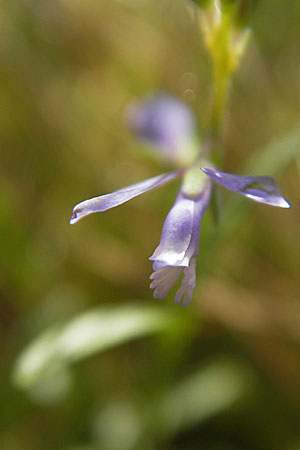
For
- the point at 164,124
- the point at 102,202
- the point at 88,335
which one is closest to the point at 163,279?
the point at 102,202

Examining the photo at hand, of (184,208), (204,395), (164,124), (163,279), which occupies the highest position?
(164,124)

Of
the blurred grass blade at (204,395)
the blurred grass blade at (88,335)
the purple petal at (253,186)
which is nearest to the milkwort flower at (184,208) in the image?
the purple petal at (253,186)

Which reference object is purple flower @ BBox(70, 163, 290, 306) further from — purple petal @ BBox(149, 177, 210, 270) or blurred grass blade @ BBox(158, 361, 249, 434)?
blurred grass blade @ BBox(158, 361, 249, 434)

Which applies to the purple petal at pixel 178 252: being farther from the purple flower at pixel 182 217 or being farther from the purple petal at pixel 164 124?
the purple petal at pixel 164 124

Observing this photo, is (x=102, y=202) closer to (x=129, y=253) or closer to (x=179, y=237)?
(x=179, y=237)

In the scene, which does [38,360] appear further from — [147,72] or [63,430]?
[147,72]

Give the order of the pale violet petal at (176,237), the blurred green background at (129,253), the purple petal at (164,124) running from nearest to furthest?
1. the pale violet petal at (176,237)
2. the blurred green background at (129,253)
3. the purple petal at (164,124)

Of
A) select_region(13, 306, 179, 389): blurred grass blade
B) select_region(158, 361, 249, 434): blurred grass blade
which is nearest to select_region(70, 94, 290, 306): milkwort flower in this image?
select_region(13, 306, 179, 389): blurred grass blade

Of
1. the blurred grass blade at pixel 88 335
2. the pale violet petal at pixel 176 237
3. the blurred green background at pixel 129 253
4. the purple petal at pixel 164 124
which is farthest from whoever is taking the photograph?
the purple petal at pixel 164 124
